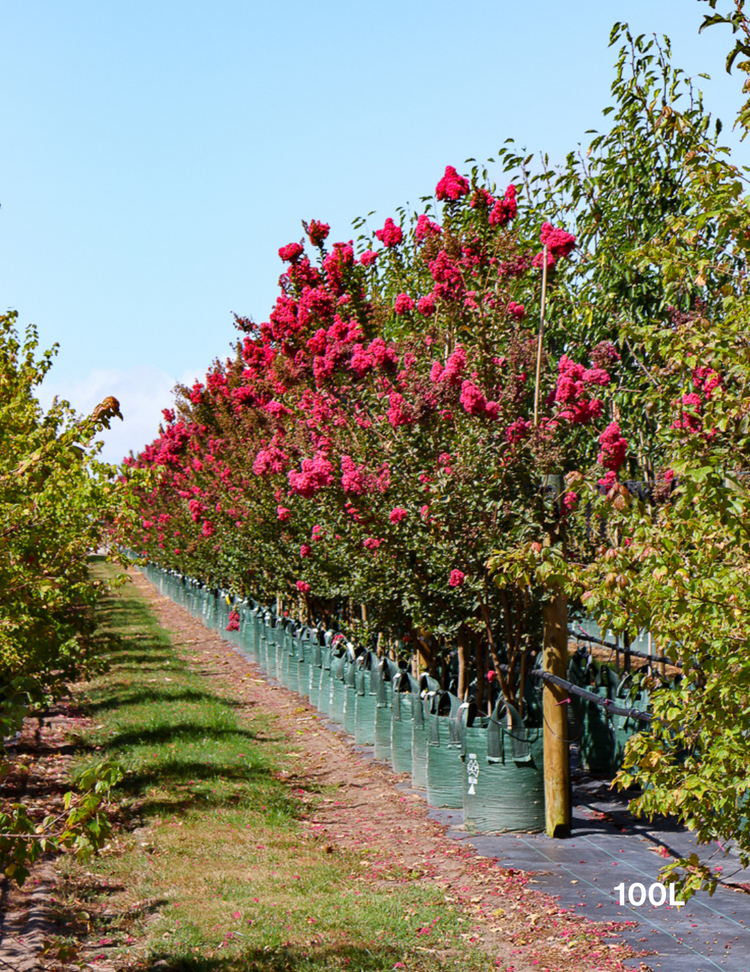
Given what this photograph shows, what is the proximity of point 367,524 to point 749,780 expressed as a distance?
5.08 m

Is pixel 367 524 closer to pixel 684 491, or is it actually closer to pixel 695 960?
pixel 695 960

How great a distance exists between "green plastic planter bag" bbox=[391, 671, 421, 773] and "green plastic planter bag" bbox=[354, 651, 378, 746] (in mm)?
1013

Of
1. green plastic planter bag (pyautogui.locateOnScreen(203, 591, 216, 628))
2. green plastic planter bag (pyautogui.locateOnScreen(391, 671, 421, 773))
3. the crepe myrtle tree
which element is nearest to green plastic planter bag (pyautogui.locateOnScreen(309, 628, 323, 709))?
the crepe myrtle tree

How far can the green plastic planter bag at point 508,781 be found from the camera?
24.2ft

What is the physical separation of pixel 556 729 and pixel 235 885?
2479 millimetres

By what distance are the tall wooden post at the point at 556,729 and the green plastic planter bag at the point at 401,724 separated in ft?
6.59

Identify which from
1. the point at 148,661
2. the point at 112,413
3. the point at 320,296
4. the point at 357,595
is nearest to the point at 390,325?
the point at 320,296

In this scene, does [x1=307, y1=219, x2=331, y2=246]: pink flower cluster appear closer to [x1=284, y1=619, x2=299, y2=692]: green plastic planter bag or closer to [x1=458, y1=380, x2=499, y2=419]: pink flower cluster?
[x1=458, y1=380, x2=499, y2=419]: pink flower cluster

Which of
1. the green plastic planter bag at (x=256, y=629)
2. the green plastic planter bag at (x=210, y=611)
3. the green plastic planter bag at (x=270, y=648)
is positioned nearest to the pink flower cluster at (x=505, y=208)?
the green plastic planter bag at (x=270, y=648)

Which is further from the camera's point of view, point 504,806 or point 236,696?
point 236,696

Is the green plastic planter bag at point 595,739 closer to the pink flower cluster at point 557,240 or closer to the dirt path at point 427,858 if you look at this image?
the dirt path at point 427,858

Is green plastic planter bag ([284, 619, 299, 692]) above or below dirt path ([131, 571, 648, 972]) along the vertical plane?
above

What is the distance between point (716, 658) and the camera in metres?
3.74

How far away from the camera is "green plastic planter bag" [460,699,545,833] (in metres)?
7.38
